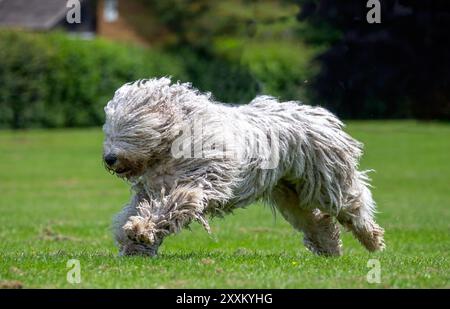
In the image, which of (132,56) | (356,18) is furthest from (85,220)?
(132,56)

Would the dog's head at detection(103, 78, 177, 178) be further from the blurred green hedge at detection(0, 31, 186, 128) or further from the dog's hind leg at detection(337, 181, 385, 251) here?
the blurred green hedge at detection(0, 31, 186, 128)

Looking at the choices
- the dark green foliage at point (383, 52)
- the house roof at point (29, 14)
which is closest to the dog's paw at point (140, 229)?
the dark green foliage at point (383, 52)

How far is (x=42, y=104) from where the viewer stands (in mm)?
35562

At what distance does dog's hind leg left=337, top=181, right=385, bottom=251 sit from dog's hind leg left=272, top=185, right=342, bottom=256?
0.16 m

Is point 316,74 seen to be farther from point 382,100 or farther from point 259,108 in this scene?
point 259,108

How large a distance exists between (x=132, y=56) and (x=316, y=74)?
16.1m

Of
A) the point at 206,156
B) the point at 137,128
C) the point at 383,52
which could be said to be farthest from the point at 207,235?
the point at 137,128

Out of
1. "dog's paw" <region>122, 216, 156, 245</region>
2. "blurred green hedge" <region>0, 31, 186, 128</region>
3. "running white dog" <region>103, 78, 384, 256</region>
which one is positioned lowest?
"blurred green hedge" <region>0, 31, 186, 128</region>

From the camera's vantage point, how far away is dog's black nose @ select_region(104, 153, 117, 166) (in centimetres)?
862

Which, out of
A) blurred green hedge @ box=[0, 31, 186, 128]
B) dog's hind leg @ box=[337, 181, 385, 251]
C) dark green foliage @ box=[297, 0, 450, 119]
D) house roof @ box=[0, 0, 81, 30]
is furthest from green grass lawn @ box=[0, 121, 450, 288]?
house roof @ box=[0, 0, 81, 30]

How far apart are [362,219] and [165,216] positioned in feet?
8.45

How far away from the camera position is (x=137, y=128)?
8.70 meters

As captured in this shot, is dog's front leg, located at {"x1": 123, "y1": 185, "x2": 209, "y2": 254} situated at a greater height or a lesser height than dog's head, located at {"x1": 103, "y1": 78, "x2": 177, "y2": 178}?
lesser

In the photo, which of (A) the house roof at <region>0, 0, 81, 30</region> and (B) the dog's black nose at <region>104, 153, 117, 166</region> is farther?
(A) the house roof at <region>0, 0, 81, 30</region>
